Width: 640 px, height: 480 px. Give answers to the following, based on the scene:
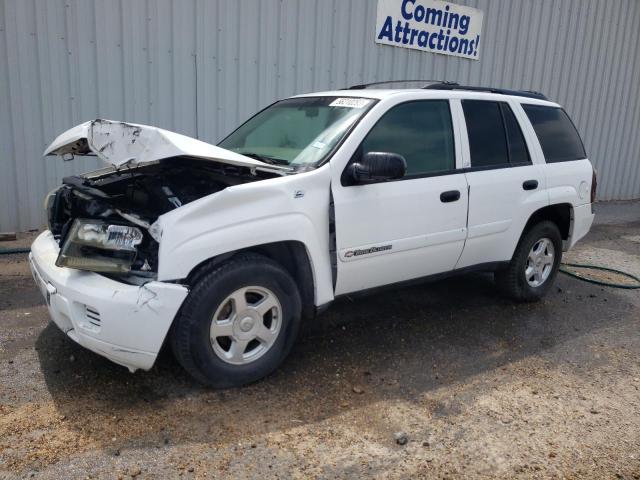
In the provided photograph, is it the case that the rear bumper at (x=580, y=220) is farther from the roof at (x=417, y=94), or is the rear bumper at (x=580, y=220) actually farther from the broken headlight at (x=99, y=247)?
the broken headlight at (x=99, y=247)

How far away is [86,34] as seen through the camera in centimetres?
641

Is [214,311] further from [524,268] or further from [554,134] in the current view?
[554,134]

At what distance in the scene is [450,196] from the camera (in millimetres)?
4109

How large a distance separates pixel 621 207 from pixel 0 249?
11.6 metres

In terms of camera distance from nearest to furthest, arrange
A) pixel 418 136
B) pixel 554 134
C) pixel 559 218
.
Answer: pixel 418 136
pixel 554 134
pixel 559 218

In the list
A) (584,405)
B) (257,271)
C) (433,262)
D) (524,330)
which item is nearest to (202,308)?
(257,271)

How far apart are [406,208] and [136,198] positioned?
1810 mm

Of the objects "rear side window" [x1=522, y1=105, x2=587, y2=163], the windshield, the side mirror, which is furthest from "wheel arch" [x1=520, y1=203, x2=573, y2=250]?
the windshield

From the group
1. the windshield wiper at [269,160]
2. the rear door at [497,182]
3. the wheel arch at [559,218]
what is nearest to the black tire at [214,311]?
the windshield wiper at [269,160]

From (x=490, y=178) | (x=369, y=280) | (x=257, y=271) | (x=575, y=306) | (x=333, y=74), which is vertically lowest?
(x=575, y=306)

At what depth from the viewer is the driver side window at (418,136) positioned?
12.7 feet

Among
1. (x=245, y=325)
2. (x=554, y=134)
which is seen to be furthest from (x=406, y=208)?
(x=554, y=134)

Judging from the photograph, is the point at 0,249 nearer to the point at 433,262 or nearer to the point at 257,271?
the point at 257,271

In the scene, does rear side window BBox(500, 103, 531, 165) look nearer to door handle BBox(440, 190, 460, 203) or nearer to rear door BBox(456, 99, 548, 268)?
rear door BBox(456, 99, 548, 268)
